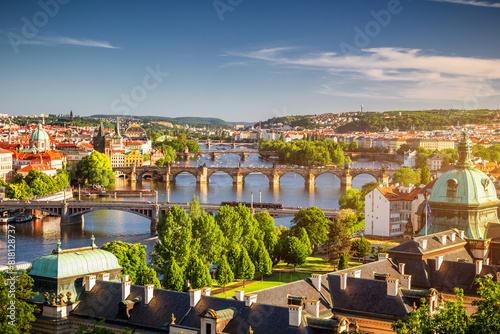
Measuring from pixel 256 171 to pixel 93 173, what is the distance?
2614cm

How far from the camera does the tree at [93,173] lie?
100 meters

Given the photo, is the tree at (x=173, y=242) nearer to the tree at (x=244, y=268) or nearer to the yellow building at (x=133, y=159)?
the tree at (x=244, y=268)

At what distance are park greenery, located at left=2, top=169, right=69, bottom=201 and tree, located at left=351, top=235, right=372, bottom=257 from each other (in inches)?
1764

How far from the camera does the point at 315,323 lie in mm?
18141

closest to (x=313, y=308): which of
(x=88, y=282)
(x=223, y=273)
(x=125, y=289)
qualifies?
(x=125, y=289)

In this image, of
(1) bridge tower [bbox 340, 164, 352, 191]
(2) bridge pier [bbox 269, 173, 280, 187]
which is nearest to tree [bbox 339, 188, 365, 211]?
(1) bridge tower [bbox 340, 164, 352, 191]

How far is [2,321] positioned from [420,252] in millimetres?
15444

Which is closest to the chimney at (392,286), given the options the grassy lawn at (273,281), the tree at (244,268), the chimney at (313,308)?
the chimney at (313,308)

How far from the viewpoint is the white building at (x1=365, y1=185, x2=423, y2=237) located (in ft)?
173

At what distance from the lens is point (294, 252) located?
4153cm

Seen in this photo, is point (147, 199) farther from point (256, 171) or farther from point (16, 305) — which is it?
point (16, 305)

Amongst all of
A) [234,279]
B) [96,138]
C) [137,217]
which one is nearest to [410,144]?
[96,138]

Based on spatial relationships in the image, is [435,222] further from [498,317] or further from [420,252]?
[498,317]

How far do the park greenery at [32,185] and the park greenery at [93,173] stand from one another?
1188 centimetres
